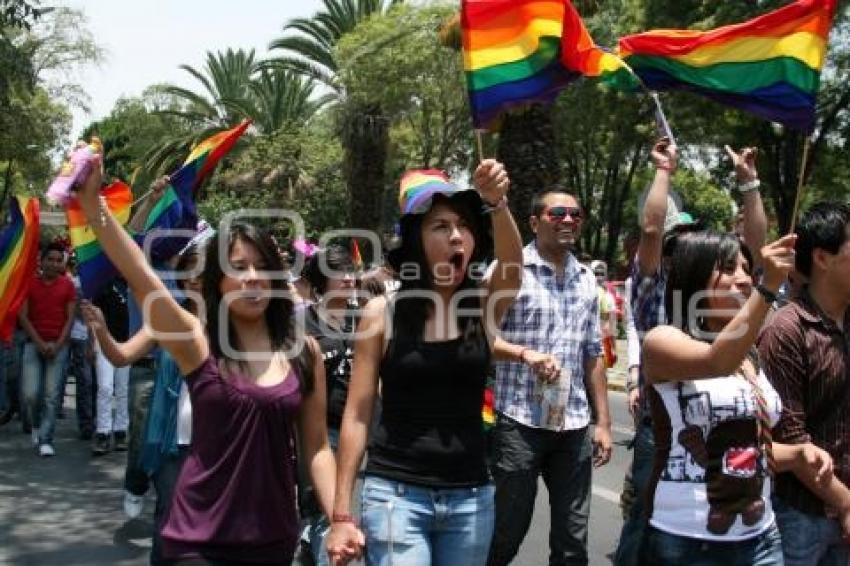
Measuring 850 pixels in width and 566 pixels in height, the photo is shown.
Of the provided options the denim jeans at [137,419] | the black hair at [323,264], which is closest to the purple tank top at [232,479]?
the denim jeans at [137,419]

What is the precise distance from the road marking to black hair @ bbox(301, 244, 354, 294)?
2436 mm

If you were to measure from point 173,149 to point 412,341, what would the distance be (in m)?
30.5

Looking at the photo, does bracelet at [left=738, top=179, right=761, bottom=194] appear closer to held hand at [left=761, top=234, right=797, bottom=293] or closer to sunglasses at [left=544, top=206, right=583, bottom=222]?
sunglasses at [left=544, top=206, right=583, bottom=222]

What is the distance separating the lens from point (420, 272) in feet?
11.4

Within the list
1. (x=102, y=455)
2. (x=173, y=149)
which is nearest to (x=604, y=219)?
(x=173, y=149)

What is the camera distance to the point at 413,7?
28719 millimetres

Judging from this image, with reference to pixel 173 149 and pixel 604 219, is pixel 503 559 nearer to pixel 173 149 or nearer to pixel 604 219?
pixel 173 149

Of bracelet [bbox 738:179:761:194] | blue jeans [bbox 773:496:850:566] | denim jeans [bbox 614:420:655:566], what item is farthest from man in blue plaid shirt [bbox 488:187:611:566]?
blue jeans [bbox 773:496:850:566]

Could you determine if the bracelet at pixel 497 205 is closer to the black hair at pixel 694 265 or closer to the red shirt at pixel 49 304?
the black hair at pixel 694 265

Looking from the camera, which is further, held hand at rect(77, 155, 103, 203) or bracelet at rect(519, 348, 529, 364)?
bracelet at rect(519, 348, 529, 364)

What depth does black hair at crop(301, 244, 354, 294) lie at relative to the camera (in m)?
6.02

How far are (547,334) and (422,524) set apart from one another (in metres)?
1.72

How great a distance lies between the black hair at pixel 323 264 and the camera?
237 inches

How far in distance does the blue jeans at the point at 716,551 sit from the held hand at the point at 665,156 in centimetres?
154
